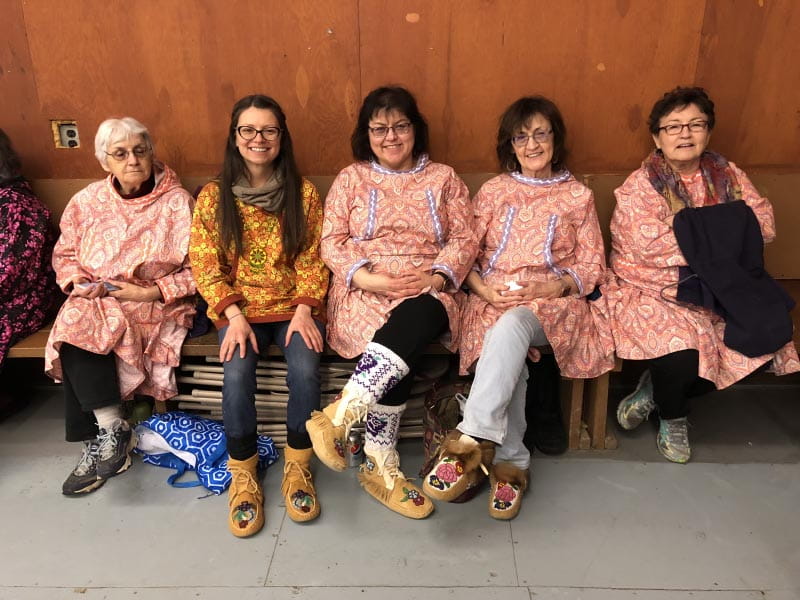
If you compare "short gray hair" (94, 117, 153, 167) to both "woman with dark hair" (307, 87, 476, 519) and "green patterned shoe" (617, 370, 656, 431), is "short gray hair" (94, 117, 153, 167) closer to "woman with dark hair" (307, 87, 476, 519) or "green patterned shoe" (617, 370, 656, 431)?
"woman with dark hair" (307, 87, 476, 519)

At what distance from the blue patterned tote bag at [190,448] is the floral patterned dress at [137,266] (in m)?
0.11

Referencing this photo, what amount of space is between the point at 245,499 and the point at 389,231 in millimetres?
1037

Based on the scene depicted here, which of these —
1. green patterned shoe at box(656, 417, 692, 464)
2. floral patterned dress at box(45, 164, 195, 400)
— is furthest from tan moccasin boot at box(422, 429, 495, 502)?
floral patterned dress at box(45, 164, 195, 400)

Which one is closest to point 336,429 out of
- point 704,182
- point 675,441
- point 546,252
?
point 546,252

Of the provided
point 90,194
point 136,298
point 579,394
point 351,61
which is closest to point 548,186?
point 579,394

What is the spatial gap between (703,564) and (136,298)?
199cm

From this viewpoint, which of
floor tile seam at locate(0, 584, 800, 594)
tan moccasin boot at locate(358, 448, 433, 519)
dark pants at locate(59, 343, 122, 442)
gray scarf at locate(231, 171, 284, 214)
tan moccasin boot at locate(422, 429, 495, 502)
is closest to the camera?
floor tile seam at locate(0, 584, 800, 594)

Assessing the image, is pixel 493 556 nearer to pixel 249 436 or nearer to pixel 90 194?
pixel 249 436

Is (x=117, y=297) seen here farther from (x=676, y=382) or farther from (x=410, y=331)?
(x=676, y=382)

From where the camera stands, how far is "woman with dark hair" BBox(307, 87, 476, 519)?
1994mm

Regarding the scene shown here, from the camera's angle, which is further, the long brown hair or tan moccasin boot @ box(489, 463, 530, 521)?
the long brown hair

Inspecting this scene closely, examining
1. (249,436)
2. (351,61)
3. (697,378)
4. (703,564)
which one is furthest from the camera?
(351,61)

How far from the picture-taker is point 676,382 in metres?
2.11

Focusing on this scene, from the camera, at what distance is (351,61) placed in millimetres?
2436
